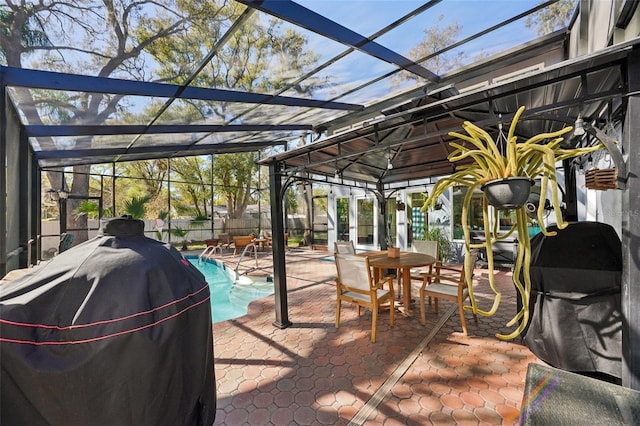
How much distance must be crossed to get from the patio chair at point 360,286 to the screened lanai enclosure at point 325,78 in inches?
32.6

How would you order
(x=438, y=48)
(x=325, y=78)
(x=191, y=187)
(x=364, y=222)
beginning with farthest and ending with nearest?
1. (x=191, y=187)
2. (x=364, y=222)
3. (x=325, y=78)
4. (x=438, y=48)

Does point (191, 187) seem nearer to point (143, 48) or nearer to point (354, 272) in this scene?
point (143, 48)

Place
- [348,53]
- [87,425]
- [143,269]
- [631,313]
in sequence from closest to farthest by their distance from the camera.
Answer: [87,425]
[143,269]
[631,313]
[348,53]

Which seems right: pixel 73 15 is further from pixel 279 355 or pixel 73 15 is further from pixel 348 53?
pixel 279 355

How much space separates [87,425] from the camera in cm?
89

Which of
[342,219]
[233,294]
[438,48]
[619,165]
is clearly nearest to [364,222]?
[342,219]

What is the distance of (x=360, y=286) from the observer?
10.8 ft

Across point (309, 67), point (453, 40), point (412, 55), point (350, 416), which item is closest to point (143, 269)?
point (350, 416)

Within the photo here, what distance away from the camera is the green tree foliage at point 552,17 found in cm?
307

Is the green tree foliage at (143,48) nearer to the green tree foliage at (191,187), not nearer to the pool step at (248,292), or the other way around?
the pool step at (248,292)

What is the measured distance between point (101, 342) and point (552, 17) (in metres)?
5.32

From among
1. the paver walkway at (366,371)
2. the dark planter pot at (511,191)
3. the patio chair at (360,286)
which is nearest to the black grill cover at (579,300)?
the paver walkway at (366,371)

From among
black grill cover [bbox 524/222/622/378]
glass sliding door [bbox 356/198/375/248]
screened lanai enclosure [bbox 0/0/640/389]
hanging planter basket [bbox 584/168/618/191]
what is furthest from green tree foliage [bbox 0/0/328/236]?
glass sliding door [bbox 356/198/375/248]

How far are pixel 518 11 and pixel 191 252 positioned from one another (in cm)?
1206
